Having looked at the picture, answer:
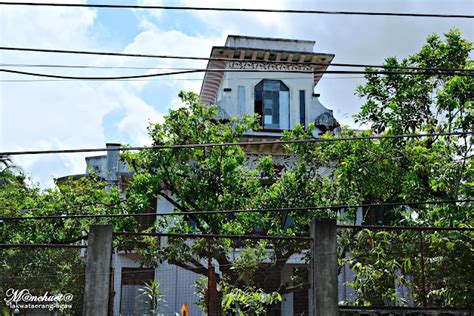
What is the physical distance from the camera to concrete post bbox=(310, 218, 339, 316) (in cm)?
1107

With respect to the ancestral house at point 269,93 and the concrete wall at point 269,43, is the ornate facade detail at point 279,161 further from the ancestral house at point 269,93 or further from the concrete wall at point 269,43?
the concrete wall at point 269,43

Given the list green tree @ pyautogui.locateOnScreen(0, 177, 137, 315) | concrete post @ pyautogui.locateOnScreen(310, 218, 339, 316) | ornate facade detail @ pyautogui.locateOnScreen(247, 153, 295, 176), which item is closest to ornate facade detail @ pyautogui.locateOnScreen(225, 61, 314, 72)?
ornate facade detail @ pyautogui.locateOnScreen(247, 153, 295, 176)

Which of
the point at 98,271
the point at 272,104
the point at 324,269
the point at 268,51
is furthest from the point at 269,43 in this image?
the point at 98,271

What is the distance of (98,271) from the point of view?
1086 cm

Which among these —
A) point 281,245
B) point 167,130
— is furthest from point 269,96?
point 281,245

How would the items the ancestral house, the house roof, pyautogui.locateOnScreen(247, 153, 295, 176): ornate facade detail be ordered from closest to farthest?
1. pyautogui.locateOnScreen(247, 153, 295, 176): ornate facade detail
2. the ancestral house
3. the house roof

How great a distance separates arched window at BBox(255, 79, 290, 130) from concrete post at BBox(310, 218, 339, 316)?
1316 centimetres

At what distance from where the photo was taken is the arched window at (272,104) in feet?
80.1

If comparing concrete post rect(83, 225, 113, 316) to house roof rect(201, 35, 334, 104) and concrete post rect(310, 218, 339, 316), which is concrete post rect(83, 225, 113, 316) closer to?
concrete post rect(310, 218, 339, 316)

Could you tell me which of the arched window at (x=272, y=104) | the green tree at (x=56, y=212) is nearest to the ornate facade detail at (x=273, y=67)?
the arched window at (x=272, y=104)

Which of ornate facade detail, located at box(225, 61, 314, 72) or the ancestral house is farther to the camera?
ornate facade detail, located at box(225, 61, 314, 72)

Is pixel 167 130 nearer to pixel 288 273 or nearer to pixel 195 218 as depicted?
pixel 195 218

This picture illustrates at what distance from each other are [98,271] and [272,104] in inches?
583

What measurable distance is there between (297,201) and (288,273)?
276 inches
